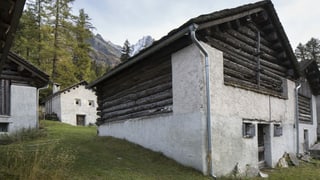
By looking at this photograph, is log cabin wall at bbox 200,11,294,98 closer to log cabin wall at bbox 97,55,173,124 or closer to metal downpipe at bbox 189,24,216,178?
metal downpipe at bbox 189,24,216,178

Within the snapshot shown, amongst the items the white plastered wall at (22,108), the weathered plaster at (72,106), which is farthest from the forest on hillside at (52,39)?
the white plastered wall at (22,108)

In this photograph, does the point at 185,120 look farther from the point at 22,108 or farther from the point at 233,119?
the point at 22,108

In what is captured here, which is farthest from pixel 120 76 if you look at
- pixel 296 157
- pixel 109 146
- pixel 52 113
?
pixel 52 113

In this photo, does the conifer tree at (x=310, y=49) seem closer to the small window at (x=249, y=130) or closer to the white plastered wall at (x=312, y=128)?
the white plastered wall at (x=312, y=128)

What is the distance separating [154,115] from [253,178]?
13.7 ft

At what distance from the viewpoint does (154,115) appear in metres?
12.5

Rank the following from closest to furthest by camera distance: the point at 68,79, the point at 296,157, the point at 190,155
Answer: the point at 190,155
the point at 296,157
the point at 68,79

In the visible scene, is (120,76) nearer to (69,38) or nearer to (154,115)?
(154,115)

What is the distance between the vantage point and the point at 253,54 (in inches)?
528

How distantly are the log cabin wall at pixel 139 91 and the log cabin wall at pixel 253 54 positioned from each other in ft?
6.68

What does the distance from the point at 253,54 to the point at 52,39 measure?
31152 mm

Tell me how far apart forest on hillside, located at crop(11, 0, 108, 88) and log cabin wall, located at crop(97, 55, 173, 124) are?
75.4ft

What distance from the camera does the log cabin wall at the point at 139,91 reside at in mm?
12070

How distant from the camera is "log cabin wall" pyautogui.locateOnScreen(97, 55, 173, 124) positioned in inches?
475
